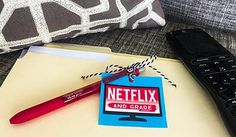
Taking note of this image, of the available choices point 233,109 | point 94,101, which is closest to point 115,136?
point 94,101

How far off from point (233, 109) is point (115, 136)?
0.20 meters

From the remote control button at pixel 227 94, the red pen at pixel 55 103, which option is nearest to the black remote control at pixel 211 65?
the remote control button at pixel 227 94

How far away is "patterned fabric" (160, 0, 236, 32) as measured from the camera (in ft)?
2.24

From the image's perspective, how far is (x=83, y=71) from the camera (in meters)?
0.56

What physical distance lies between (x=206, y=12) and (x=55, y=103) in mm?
434

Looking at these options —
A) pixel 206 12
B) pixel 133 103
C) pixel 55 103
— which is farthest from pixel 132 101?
pixel 206 12

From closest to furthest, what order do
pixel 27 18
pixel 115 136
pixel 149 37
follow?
pixel 115 136, pixel 27 18, pixel 149 37

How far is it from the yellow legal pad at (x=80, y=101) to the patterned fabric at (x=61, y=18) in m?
0.04

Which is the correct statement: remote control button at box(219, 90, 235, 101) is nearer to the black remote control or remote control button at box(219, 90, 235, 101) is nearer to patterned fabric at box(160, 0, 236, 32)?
the black remote control

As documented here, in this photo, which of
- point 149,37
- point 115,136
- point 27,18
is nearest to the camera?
point 115,136

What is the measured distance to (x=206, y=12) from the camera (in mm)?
702

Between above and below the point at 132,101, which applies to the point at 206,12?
above

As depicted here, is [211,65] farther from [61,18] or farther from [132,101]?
[61,18]

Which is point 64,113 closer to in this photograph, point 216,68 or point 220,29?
point 216,68
